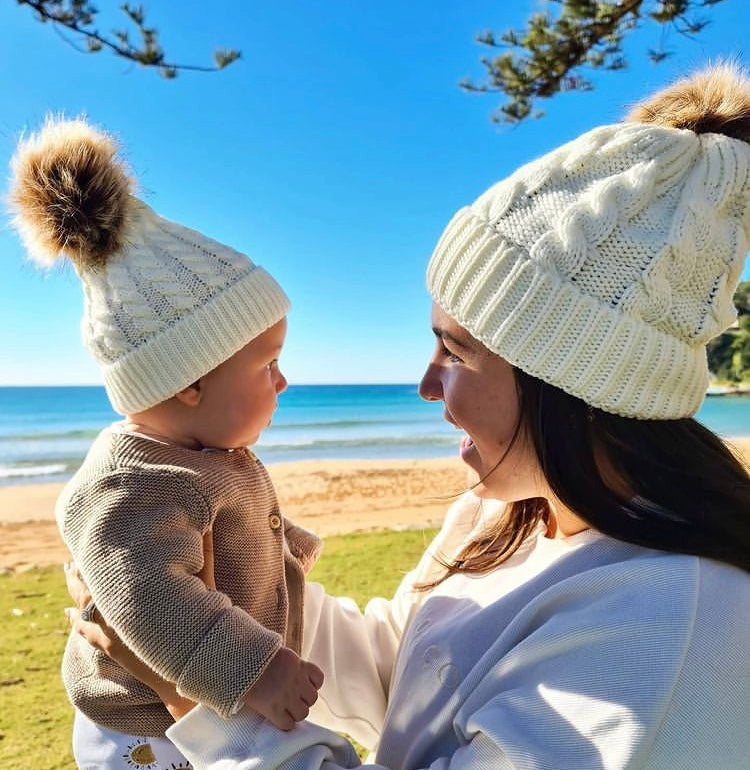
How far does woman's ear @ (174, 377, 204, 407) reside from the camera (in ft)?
5.43

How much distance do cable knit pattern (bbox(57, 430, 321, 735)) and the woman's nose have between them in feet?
1.52

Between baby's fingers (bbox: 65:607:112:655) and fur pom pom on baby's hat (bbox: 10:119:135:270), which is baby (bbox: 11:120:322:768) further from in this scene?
baby's fingers (bbox: 65:607:112:655)

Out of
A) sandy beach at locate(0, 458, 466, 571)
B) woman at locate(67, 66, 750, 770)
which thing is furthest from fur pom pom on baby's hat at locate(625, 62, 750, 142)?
sandy beach at locate(0, 458, 466, 571)

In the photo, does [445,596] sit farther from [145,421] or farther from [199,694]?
[145,421]

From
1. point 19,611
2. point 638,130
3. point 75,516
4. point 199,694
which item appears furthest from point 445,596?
point 19,611

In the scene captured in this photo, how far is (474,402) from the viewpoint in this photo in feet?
4.53

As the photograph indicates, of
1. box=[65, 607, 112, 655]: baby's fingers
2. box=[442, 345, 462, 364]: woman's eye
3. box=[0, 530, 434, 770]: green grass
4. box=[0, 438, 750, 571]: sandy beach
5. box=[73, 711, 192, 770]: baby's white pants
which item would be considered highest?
box=[442, 345, 462, 364]: woman's eye

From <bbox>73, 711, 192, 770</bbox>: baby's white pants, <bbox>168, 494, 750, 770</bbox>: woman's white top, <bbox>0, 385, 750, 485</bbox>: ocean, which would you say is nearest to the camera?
<bbox>168, 494, 750, 770</bbox>: woman's white top

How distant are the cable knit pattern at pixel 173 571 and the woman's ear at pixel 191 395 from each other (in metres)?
0.16

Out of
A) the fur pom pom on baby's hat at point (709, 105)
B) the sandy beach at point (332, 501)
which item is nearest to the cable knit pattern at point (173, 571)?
the fur pom pom on baby's hat at point (709, 105)

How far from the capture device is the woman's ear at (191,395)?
1.65m

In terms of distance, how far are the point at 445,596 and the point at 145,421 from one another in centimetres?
82

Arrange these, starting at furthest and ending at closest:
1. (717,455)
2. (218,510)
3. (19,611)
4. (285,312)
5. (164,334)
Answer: (19,611) < (285,312) < (164,334) < (218,510) < (717,455)

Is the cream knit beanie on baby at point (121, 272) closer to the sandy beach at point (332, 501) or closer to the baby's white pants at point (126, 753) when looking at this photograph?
the baby's white pants at point (126, 753)
